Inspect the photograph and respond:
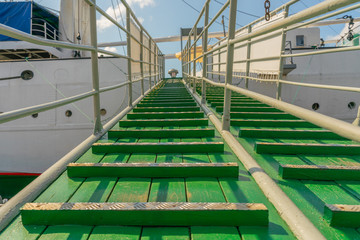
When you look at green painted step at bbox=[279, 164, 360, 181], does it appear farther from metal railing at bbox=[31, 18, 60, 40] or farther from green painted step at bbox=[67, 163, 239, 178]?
metal railing at bbox=[31, 18, 60, 40]

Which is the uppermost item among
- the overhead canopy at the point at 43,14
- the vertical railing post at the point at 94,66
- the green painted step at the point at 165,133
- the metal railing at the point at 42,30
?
the overhead canopy at the point at 43,14

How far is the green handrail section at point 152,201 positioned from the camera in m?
1.00

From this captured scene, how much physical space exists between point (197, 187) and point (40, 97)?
610cm

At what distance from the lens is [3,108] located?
6.01 m

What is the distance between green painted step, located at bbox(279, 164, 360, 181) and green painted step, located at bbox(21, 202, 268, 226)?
0.48 meters

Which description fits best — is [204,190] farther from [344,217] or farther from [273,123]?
[273,123]

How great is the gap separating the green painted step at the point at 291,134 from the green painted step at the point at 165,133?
0.34 metres

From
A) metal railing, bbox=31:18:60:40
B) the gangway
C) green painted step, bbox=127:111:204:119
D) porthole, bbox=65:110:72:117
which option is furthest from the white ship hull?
the gangway

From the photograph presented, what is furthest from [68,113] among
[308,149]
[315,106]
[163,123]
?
[315,106]

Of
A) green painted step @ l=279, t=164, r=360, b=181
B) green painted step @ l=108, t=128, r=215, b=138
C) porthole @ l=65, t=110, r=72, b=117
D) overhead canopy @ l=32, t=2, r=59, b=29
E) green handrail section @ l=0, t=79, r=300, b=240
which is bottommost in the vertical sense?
porthole @ l=65, t=110, r=72, b=117

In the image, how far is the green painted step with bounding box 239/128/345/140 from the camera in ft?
6.97

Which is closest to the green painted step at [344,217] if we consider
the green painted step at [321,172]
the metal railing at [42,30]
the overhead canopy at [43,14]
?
the green painted step at [321,172]

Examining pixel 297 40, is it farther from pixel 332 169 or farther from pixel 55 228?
pixel 55 228

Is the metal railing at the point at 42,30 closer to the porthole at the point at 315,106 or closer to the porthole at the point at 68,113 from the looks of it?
the porthole at the point at 68,113
